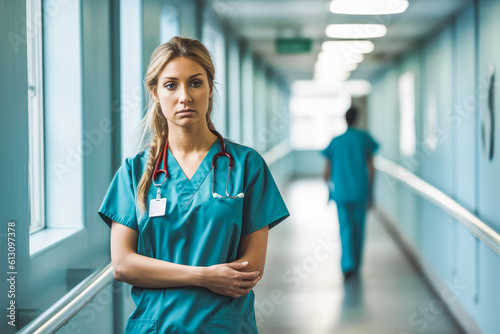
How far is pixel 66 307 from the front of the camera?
1916 mm

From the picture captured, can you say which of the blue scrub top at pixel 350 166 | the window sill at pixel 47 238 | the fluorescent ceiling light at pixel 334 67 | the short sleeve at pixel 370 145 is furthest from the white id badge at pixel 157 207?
the fluorescent ceiling light at pixel 334 67

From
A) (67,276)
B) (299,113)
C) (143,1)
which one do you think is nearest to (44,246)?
(67,276)

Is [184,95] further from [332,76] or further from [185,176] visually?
[332,76]

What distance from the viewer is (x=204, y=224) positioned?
5.19 ft

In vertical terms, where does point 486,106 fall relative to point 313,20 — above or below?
below

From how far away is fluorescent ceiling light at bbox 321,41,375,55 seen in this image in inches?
296

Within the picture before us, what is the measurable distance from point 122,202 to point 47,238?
3.27 ft

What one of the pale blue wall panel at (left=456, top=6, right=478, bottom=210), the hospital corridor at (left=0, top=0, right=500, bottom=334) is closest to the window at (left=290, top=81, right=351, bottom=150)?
the hospital corridor at (left=0, top=0, right=500, bottom=334)

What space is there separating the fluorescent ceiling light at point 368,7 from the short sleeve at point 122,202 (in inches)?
146

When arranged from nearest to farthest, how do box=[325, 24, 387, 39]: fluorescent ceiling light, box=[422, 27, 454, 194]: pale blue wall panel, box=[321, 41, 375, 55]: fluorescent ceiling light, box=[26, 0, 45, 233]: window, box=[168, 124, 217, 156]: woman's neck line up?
box=[168, 124, 217, 156]: woman's neck < box=[26, 0, 45, 233]: window < box=[422, 27, 454, 194]: pale blue wall panel < box=[325, 24, 387, 39]: fluorescent ceiling light < box=[321, 41, 375, 55]: fluorescent ceiling light

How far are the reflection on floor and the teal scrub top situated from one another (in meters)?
2.52

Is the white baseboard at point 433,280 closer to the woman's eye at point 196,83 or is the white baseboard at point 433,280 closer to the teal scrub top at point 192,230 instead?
the teal scrub top at point 192,230

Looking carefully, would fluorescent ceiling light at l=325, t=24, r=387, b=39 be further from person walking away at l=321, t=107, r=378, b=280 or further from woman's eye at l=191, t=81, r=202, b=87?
woman's eye at l=191, t=81, r=202, b=87

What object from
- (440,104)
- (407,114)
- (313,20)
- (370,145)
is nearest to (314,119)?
(407,114)
